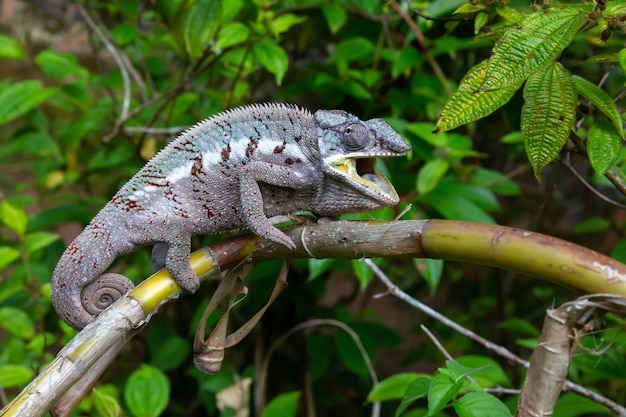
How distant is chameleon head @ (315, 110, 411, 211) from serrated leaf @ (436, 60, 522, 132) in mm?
218

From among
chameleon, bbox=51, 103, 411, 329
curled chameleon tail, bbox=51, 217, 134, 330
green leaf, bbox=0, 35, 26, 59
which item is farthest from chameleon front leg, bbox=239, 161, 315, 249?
green leaf, bbox=0, 35, 26, 59

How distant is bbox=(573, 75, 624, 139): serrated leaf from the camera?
0.96 m

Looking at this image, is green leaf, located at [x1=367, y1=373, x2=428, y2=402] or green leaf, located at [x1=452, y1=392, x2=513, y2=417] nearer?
green leaf, located at [x1=452, y1=392, x2=513, y2=417]

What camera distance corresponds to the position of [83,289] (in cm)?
106

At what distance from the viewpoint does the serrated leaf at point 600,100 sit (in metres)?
0.96

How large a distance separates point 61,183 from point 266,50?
3.81 feet

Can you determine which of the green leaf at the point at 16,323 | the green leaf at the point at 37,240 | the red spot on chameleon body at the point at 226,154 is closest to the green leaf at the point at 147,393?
the green leaf at the point at 16,323

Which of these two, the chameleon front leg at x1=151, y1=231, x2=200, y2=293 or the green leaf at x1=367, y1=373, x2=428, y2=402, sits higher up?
the chameleon front leg at x1=151, y1=231, x2=200, y2=293

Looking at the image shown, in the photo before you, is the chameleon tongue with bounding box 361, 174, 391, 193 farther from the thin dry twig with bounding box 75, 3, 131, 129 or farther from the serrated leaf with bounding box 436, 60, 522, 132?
the thin dry twig with bounding box 75, 3, 131, 129

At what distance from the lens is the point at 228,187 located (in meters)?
1.10

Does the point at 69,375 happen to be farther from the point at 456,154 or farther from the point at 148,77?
the point at 148,77

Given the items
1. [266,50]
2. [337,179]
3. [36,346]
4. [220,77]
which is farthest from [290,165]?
[220,77]

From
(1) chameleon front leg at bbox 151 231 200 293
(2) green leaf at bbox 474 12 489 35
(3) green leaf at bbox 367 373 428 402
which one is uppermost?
(2) green leaf at bbox 474 12 489 35

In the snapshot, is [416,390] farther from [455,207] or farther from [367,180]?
[455,207]
